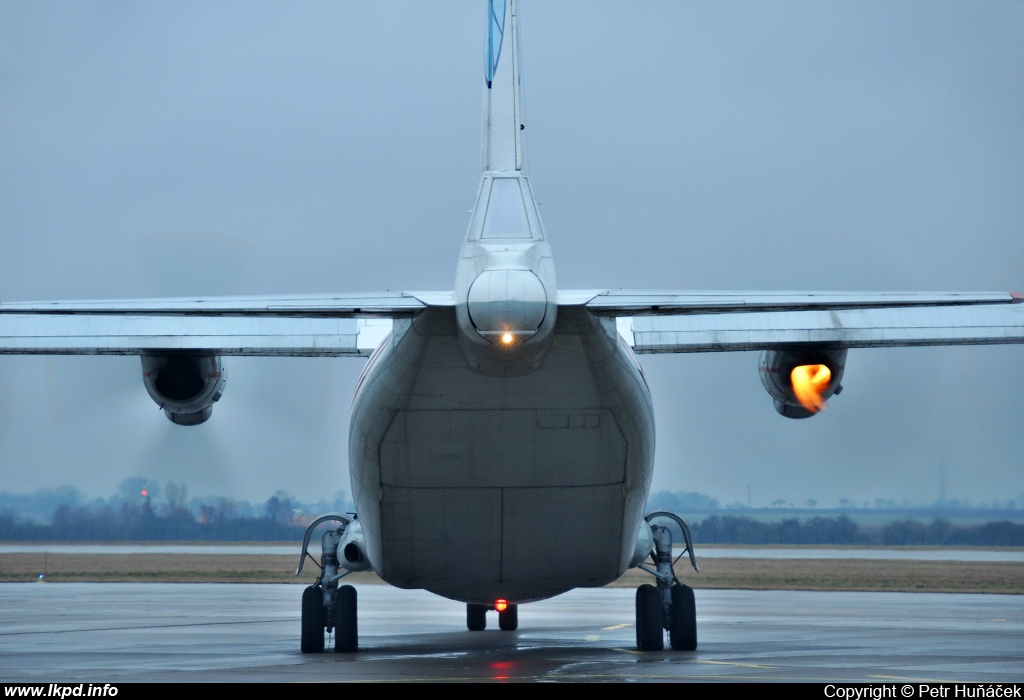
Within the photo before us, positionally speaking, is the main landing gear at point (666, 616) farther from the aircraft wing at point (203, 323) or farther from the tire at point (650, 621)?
the aircraft wing at point (203, 323)

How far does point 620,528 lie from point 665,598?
9.32 feet

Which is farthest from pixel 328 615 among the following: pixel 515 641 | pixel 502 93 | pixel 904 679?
pixel 904 679

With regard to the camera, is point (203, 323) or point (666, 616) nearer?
point (203, 323)

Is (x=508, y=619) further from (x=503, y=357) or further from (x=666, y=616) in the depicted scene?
(x=503, y=357)

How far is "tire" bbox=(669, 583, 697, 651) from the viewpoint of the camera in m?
13.9

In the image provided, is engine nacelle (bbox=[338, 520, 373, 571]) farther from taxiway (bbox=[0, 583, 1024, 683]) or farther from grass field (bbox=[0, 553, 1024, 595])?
grass field (bbox=[0, 553, 1024, 595])

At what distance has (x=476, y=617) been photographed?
60.2ft

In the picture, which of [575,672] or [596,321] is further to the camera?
[575,672]

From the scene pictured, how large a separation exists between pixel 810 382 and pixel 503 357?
4137mm

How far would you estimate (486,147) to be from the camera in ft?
34.9

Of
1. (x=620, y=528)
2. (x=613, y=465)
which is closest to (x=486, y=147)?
(x=613, y=465)

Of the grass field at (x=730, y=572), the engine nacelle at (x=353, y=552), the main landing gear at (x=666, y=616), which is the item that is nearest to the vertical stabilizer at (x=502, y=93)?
the engine nacelle at (x=353, y=552)

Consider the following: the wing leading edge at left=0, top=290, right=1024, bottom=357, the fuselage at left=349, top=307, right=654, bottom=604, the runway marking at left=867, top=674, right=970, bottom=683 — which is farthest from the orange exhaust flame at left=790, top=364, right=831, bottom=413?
A: the runway marking at left=867, top=674, right=970, bottom=683

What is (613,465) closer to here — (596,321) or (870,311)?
(596,321)
